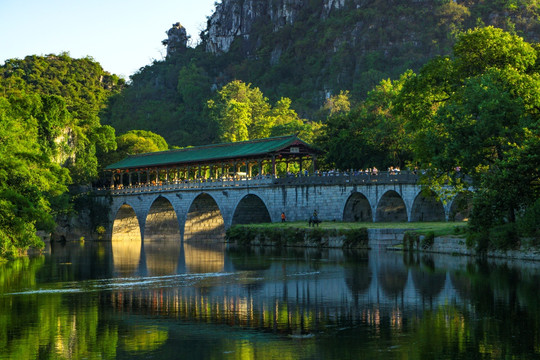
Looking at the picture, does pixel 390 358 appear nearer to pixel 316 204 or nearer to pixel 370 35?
pixel 316 204

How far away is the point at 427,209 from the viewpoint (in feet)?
202

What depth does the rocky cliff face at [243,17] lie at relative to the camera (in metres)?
167

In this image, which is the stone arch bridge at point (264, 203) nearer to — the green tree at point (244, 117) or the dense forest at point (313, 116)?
the dense forest at point (313, 116)

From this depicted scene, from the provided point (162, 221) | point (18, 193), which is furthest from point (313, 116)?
point (18, 193)

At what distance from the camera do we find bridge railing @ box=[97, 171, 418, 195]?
61562 millimetres

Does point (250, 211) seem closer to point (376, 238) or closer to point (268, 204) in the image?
point (268, 204)

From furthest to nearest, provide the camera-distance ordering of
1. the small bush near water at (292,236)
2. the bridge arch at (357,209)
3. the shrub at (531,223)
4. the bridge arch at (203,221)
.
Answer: the bridge arch at (203,221), the bridge arch at (357,209), the small bush near water at (292,236), the shrub at (531,223)

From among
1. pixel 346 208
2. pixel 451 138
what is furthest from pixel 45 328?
pixel 346 208

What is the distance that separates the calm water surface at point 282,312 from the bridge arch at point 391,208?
2328cm

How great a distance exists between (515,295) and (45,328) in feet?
46.3

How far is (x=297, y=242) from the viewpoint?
5659 centimetres

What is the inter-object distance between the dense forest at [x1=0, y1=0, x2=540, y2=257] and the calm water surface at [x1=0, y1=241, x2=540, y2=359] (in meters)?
5.70

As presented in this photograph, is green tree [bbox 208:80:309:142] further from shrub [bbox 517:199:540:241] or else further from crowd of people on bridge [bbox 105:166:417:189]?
shrub [bbox 517:199:540:241]

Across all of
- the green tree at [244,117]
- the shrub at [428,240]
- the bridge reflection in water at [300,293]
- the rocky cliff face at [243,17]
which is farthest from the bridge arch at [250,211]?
the rocky cliff face at [243,17]
